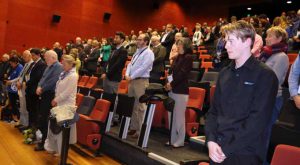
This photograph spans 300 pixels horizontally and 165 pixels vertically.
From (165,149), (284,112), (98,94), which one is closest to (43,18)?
(98,94)

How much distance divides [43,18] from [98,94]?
833cm

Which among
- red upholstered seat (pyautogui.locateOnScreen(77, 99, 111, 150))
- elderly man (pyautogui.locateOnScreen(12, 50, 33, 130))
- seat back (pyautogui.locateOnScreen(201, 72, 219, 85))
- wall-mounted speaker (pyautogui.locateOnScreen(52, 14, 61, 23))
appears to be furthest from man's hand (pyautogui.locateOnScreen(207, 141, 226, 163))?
wall-mounted speaker (pyautogui.locateOnScreen(52, 14, 61, 23))

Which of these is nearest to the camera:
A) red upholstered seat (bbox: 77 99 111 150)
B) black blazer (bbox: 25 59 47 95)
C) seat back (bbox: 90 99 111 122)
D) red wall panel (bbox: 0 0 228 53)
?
red upholstered seat (bbox: 77 99 111 150)

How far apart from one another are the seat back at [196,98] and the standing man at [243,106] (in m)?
2.50

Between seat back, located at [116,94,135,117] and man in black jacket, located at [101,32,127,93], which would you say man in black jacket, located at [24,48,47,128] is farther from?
seat back, located at [116,94,135,117]

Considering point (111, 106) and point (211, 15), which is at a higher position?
point (211, 15)

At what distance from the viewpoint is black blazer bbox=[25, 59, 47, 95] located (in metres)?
4.79

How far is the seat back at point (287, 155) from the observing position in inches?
63.9

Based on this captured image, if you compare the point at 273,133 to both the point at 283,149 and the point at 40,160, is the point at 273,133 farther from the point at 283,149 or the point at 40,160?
the point at 40,160

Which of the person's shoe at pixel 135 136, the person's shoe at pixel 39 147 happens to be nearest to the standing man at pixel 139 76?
the person's shoe at pixel 135 136

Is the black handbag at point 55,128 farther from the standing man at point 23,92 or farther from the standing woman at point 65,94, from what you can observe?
the standing man at point 23,92

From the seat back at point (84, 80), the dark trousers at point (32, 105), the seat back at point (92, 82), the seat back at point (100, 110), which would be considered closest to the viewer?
the seat back at point (100, 110)

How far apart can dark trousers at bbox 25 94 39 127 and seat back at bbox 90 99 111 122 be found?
115cm

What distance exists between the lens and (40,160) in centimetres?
367
